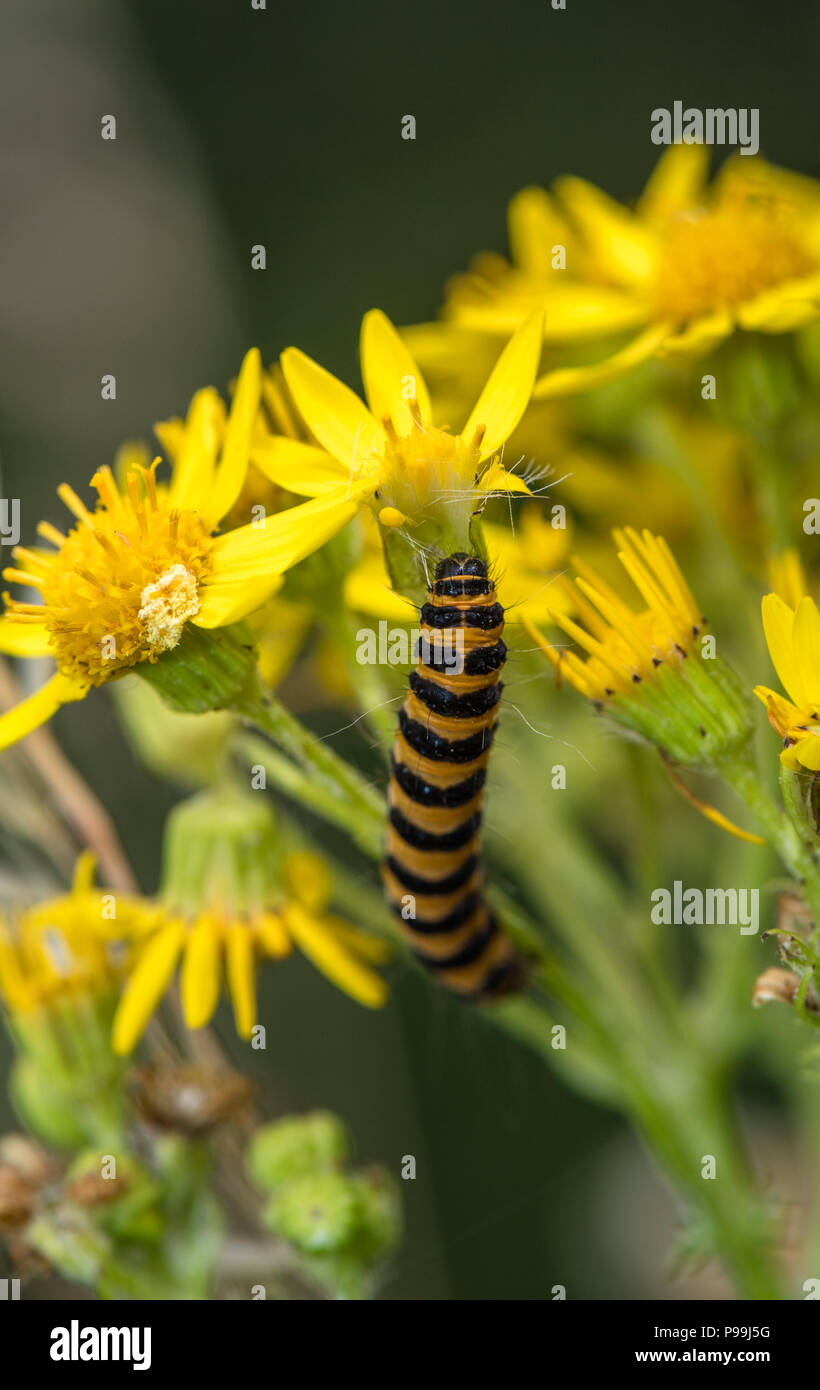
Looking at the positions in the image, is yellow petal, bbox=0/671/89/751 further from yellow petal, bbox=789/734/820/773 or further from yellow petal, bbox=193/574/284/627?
yellow petal, bbox=789/734/820/773

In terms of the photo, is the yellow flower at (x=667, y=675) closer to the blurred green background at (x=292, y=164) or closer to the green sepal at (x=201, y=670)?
the green sepal at (x=201, y=670)

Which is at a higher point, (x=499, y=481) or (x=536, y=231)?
(x=536, y=231)

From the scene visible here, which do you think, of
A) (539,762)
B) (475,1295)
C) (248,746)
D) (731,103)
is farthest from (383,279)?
(475,1295)

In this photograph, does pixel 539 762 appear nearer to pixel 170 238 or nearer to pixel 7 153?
pixel 170 238

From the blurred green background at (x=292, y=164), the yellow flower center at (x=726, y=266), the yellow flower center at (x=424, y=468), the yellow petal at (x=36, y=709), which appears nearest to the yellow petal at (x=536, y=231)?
the yellow flower center at (x=726, y=266)

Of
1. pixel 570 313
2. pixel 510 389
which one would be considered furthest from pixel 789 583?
pixel 570 313

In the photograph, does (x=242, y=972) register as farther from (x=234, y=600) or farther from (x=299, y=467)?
(x=299, y=467)
